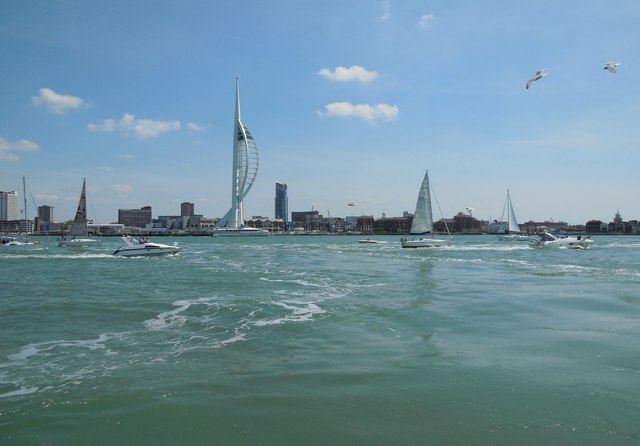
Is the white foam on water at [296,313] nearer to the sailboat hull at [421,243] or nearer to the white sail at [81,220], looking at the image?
the sailboat hull at [421,243]

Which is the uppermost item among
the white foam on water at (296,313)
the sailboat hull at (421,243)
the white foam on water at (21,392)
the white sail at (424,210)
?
the white sail at (424,210)

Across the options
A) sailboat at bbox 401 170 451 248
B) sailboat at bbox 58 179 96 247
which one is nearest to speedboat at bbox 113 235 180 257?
sailboat at bbox 58 179 96 247

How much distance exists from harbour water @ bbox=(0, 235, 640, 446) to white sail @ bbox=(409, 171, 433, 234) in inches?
1680

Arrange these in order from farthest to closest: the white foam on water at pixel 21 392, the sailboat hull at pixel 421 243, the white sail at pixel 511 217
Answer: the white sail at pixel 511 217, the sailboat hull at pixel 421 243, the white foam on water at pixel 21 392

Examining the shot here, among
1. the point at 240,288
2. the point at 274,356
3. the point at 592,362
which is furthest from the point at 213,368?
the point at 240,288

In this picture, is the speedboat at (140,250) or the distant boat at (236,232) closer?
the speedboat at (140,250)

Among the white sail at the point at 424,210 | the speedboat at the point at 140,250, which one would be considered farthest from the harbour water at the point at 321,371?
the white sail at the point at 424,210

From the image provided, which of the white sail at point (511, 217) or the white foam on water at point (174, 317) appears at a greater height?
the white sail at point (511, 217)

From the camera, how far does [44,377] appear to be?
26.0 feet

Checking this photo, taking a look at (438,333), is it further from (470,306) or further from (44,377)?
(44,377)

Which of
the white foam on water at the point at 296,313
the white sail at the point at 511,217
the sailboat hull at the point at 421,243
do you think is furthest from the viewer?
the white sail at the point at 511,217

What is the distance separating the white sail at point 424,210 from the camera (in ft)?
193

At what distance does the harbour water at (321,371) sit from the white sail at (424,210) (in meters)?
42.7

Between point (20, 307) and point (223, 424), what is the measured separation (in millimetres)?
12123
